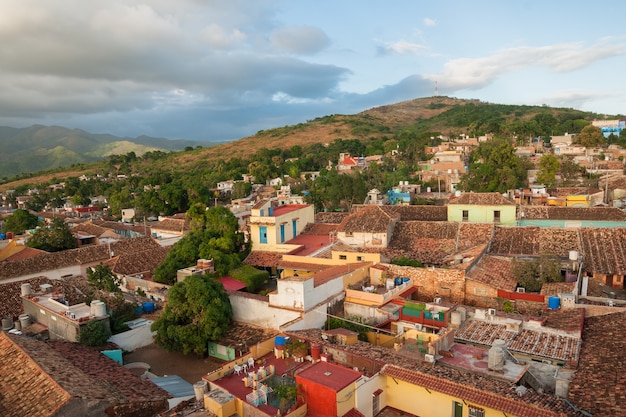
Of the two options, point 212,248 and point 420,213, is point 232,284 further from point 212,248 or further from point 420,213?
point 420,213

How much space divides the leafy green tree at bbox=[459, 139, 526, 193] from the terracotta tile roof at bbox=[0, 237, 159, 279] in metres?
27.1

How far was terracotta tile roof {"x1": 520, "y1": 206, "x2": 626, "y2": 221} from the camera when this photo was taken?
2542 centimetres

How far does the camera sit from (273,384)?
437 inches

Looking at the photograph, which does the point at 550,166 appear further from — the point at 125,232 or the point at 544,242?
the point at 125,232

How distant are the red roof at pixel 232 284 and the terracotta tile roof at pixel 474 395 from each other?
439 inches

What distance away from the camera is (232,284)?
20.8 metres

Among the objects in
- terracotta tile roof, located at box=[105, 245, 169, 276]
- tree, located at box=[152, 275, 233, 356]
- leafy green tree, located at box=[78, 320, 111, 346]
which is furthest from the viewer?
terracotta tile roof, located at box=[105, 245, 169, 276]

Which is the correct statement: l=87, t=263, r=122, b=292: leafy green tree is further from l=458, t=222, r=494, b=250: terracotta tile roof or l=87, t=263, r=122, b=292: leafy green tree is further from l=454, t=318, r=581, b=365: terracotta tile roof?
l=458, t=222, r=494, b=250: terracotta tile roof

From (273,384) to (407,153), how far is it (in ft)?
182

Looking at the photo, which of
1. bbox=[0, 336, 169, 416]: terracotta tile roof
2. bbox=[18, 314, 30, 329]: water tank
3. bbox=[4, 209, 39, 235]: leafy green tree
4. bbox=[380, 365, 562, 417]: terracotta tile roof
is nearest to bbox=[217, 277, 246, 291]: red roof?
bbox=[0, 336, 169, 416]: terracotta tile roof

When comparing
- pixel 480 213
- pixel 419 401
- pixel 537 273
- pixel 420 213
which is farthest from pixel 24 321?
pixel 480 213

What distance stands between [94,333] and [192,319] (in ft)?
10.6

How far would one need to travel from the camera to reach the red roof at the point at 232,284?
803 inches

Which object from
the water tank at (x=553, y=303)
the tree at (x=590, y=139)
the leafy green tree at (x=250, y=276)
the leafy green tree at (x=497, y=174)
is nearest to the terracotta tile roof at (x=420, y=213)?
the leafy green tree at (x=250, y=276)
